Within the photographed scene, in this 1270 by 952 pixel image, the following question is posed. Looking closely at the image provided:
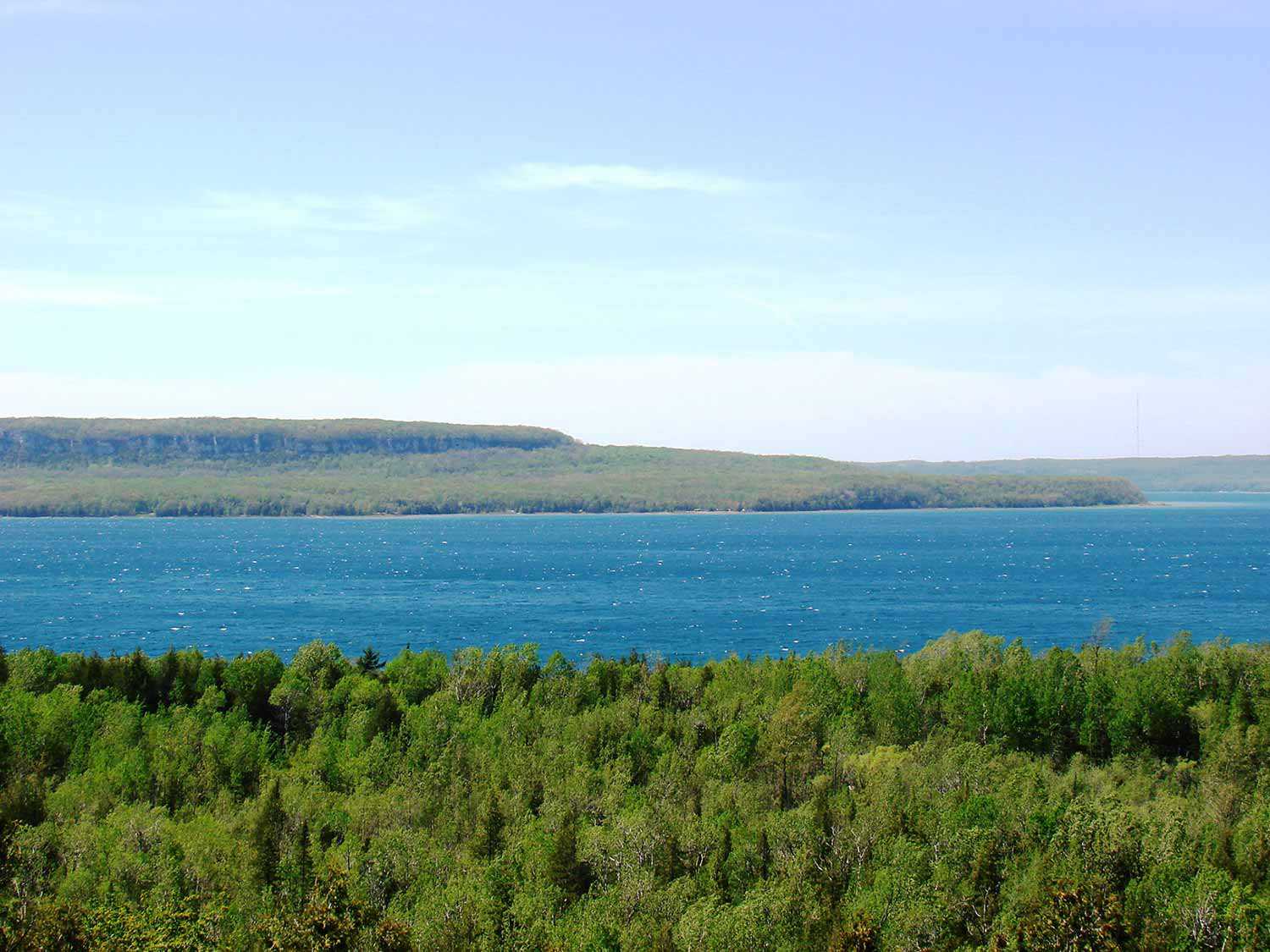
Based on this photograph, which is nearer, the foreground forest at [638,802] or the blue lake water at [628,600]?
the foreground forest at [638,802]

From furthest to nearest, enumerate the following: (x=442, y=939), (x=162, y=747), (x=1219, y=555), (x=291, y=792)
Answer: (x=1219, y=555)
(x=162, y=747)
(x=291, y=792)
(x=442, y=939)

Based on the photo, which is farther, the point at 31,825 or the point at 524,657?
the point at 524,657

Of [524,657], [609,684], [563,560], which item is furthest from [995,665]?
[563,560]

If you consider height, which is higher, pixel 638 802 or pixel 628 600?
pixel 638 802

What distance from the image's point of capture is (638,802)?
142ft

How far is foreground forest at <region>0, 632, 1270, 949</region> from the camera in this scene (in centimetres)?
3197

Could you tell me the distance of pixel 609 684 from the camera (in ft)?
201

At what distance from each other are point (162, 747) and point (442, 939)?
830 inches

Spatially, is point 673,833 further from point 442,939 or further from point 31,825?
point 31,825

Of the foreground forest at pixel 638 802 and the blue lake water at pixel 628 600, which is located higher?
the foreground forest at pixel 638 802

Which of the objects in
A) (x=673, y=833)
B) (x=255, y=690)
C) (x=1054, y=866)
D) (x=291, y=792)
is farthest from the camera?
(x=255, y=690)

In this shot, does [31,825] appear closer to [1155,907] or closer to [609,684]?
[609,684]

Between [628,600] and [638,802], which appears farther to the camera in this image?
[628,600]

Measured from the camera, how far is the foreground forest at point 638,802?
3197 centimetres
